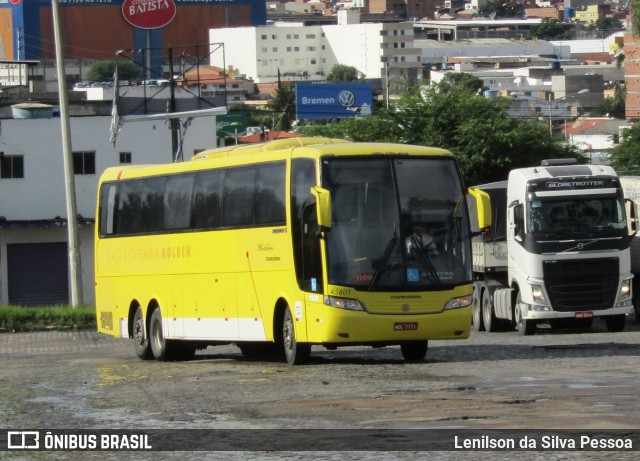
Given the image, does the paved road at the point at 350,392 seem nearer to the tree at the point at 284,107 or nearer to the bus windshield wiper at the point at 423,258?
the bus windshield wiper at the point at 423,258

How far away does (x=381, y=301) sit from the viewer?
19953 millimetres

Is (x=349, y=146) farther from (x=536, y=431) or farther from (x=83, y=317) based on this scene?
(x=83, y=317)

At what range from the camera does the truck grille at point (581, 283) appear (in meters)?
29.5

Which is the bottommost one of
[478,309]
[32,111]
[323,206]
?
[478,309]

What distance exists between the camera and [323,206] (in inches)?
758

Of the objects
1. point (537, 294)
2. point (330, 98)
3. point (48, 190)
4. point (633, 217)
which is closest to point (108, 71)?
point (330, 98)

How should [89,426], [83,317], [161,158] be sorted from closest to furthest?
[89,426] → [83,317] → [161,158]

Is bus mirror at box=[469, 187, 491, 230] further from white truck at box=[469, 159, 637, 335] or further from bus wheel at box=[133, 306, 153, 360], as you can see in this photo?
white truck at box=[469, 159, 637, 335]

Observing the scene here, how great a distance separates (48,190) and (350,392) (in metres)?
39.1

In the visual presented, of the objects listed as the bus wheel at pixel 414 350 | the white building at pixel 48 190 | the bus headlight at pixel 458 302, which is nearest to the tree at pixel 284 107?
the white building at pixel 48 190

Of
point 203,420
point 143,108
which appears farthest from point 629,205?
point 143,108

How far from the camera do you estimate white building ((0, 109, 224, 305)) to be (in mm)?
52156

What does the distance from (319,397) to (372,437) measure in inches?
131

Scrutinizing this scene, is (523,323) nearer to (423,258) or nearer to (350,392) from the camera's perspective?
(423,258)
